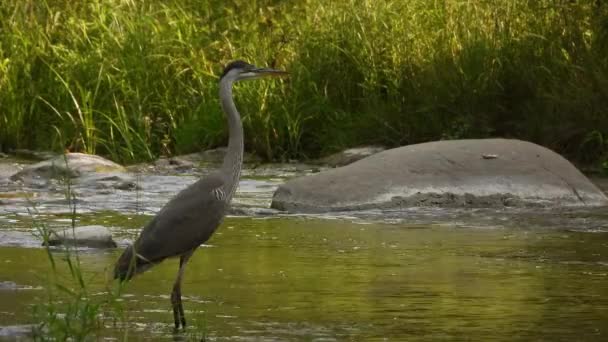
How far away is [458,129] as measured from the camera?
45.7 feet

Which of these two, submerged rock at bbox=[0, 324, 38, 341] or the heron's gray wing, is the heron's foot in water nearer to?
the heron's gray wing

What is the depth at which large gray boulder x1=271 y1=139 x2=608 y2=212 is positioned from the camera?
36.0 ft

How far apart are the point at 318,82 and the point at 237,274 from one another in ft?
24.7

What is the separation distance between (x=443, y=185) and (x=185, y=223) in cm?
459

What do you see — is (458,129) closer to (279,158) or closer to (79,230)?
(279,158)

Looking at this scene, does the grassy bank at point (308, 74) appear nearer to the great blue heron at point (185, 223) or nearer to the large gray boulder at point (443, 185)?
the large gray boulder at point (443, 185)

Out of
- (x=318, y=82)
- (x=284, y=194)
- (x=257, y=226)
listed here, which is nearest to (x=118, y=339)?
(x=257, y=226)

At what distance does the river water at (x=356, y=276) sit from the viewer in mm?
6340

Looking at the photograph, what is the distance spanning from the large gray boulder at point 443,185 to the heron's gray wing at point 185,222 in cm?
392

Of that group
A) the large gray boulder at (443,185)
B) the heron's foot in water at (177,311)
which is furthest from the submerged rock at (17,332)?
the large gray boulder at (443,185)

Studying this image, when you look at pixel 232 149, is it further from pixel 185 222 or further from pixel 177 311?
pixel 177 311

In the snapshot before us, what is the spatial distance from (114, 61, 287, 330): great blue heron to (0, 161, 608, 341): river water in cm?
20

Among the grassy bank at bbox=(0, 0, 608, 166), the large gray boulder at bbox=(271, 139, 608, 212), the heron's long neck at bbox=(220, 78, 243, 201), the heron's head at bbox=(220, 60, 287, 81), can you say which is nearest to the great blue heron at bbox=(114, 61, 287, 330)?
the heron's long neck at bbox=(220, 78, 243, 201)

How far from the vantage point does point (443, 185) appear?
1112cm
